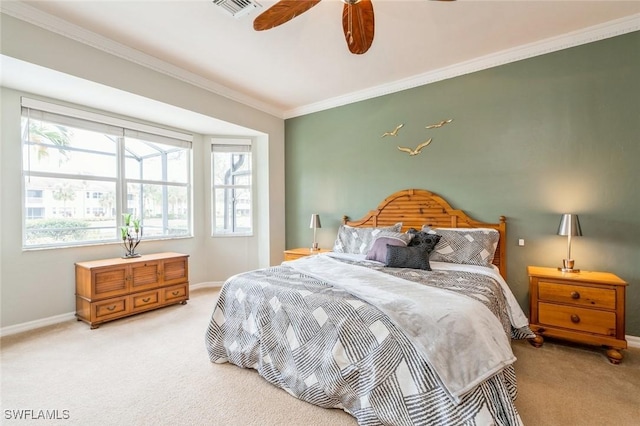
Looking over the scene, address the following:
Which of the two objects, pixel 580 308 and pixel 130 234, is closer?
pixel 580 308

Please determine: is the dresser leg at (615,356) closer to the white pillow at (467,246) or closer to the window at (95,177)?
the white pillow at (467,246)

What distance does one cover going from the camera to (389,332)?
1673mm

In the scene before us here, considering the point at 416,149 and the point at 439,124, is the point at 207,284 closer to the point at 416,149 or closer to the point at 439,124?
the point at 416,149

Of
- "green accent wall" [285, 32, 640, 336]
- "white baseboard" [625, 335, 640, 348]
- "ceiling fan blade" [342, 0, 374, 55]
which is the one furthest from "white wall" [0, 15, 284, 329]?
"white baseboard" [625, 335, 640, 348]

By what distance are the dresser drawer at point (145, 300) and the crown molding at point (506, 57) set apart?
11.9 ft

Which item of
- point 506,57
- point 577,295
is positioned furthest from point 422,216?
point 506,57

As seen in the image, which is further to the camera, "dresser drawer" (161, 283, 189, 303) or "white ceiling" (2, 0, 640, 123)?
"dresser drawer" (161, 283, 189, 303)

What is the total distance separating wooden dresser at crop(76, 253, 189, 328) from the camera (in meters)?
3.29

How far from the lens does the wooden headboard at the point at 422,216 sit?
10.8ft

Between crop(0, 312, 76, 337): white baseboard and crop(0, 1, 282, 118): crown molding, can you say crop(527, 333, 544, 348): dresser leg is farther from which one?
crop(0, 312, 76, 337): white baseboard

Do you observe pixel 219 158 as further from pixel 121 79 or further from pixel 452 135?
pixel 452 135

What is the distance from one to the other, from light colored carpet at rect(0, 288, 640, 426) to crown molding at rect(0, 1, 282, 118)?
2.89 meters

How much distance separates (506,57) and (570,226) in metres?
1.93

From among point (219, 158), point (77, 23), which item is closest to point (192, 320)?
point (219, 158)
